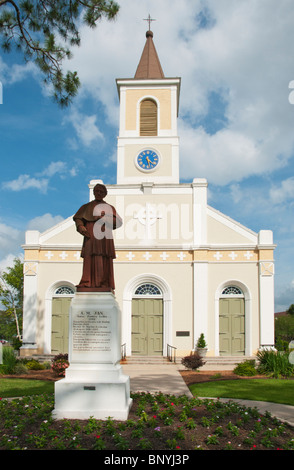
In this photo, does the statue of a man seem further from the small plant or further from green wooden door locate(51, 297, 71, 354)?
green wooden door locate(51, 297, 71, 354)

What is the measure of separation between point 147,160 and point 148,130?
1.85 m

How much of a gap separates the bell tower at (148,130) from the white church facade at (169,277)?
52.5 inches

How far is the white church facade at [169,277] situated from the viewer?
18.9 m

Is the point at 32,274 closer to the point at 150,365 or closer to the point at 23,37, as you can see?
the point at 150,365

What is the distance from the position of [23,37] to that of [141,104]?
13.9 metres

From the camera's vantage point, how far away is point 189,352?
1873 centimetres

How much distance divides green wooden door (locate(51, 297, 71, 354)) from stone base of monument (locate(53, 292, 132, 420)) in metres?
12.0

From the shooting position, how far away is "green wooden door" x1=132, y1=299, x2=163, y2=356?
19016 millimetres

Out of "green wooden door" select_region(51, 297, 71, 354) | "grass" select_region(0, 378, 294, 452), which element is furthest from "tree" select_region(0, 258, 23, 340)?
"grass" select_region(0, 378, 294, 452)

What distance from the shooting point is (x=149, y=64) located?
2386cm

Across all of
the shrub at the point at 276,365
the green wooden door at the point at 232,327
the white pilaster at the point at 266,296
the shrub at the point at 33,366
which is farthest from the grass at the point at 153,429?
the white pilaster at the point at 266,296

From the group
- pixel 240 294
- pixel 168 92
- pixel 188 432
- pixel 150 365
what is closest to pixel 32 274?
pixel 150 365

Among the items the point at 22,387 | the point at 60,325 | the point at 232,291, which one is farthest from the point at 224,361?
the point at 22,387

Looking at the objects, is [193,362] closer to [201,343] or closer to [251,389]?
[201,343]
